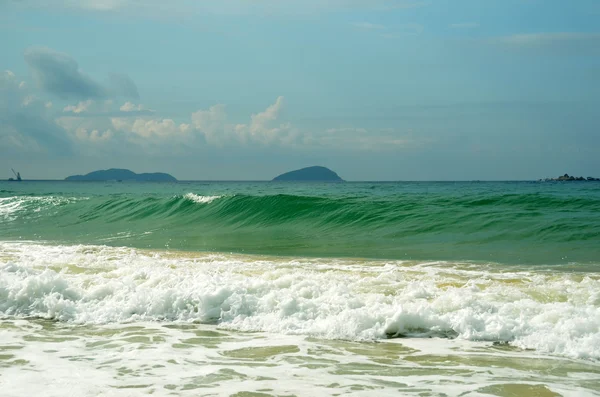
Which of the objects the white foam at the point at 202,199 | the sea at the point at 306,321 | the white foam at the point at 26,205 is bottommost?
the sea at the point at 306,321

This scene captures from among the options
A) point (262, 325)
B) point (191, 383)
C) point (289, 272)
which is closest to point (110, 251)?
point (289, 272)

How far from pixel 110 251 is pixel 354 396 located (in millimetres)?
10644

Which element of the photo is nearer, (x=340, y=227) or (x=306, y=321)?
(x=306, y=321)

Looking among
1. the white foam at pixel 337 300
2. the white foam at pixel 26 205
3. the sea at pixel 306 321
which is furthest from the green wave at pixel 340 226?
the white foam at pixel 337 300

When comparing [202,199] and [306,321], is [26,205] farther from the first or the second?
[306,321]

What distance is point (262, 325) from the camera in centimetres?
740

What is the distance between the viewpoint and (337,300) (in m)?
7.76

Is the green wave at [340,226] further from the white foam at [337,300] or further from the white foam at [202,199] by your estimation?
the white foam at [337,300]

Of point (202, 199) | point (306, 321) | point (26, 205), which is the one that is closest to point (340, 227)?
point (202, 199)

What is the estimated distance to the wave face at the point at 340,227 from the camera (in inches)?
568

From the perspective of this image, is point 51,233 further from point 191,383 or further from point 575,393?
point 575,393

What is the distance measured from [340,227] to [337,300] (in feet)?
42.4

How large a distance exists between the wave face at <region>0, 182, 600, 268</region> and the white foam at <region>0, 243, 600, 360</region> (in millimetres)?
3502

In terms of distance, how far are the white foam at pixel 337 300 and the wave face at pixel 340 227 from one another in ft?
11.5
